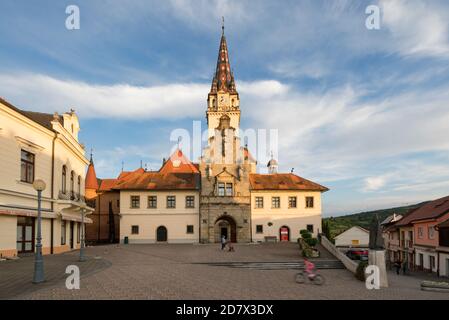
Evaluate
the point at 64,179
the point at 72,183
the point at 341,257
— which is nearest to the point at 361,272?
the point at 341,257

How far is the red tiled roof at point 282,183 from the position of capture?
4703 centimetres

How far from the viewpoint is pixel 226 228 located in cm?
4894

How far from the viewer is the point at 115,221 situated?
53.0 m

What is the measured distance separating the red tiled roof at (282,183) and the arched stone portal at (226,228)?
4882 millimetres

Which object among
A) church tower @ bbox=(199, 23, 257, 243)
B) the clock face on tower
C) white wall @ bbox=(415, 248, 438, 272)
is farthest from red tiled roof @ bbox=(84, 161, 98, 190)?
white wall @ bbox=(415, 248, 438, 272)

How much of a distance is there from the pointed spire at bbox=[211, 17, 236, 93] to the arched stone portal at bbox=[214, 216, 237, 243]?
29.0m

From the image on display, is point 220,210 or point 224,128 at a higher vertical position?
point 224,128

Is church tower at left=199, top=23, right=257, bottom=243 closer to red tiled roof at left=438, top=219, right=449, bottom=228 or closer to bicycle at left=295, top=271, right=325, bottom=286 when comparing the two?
red tiled roof at left=438, top=219, right=449, bottom=228

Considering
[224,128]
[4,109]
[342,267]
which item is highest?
[224,128]

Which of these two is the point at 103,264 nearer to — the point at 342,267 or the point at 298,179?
the point at 342,267

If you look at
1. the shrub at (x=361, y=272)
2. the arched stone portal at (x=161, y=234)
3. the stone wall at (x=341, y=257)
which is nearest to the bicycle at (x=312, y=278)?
the shrub at (x=361, y=272)

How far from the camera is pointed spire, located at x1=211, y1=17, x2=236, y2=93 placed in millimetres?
70312
